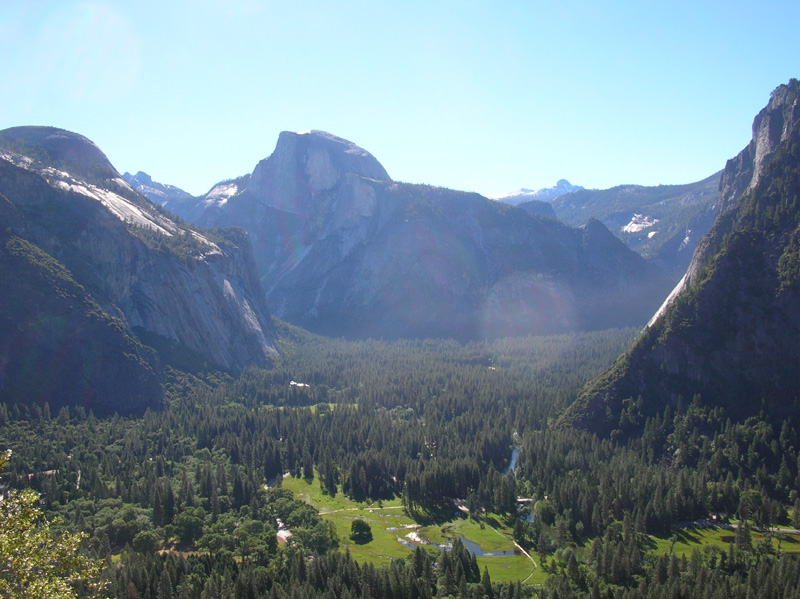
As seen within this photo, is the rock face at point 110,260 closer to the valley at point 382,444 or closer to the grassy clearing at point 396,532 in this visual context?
the valley at point 382,444

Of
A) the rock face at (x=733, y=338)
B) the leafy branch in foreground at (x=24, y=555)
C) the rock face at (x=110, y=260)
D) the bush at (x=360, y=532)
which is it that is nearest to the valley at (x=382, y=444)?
the leafy branch in foreground at (x=24, y=555)

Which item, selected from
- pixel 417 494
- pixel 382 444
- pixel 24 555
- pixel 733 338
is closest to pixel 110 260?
pixel 382 444

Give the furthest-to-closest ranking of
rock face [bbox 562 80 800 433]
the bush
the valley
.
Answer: rock face [bbox 562 80 800 433] → the bush → the valley

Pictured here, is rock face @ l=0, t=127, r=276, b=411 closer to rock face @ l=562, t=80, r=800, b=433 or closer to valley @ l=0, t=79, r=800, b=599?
valley @ l=0, t=79, r=800, b=599

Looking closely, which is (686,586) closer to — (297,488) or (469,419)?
(297,488)

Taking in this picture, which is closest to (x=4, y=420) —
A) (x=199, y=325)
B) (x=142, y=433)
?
(x=142, y=433)

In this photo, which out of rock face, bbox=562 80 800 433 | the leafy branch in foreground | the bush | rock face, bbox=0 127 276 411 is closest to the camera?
the leafy branch in foreground

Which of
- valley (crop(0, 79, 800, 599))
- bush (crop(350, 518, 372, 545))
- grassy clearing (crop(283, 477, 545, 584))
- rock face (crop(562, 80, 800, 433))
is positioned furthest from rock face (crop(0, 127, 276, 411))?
rock face (crop(562, 80, 800, 433))
